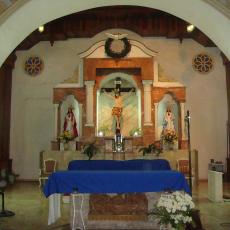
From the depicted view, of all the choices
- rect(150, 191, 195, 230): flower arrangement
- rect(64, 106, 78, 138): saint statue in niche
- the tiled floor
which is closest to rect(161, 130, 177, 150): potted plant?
the tiled floor

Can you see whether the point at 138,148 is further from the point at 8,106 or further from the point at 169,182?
the point at 169,182

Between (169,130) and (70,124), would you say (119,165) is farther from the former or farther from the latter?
(70,124)

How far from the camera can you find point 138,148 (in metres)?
13.3

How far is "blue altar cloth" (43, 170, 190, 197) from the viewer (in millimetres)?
6012

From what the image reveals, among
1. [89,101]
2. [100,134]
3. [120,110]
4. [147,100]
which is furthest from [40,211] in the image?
[147,100]

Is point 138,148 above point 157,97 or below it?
below

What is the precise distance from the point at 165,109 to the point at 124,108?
1658 mm

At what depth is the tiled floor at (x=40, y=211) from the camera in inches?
279

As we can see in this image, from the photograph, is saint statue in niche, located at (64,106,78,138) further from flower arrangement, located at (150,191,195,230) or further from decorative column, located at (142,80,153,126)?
flower arrangement, located at (150,191,195,230)

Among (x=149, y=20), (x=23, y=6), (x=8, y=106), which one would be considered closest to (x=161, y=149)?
(x=149, y=20)

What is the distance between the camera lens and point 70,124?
14.4m

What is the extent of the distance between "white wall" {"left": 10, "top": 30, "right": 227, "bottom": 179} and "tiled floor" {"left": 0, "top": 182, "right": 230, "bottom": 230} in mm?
2897

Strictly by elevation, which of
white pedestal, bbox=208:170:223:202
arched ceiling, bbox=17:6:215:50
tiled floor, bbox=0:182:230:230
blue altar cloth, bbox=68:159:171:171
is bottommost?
tiled floor, bbox=0:182:230:230

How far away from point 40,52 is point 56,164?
5.05 meters
